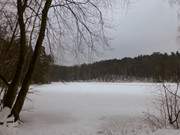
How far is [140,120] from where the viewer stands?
51.3 feet

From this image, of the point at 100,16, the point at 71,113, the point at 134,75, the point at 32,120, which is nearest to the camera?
the point at 100,16

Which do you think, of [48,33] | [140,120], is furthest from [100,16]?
[140,120]

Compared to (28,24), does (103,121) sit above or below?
below

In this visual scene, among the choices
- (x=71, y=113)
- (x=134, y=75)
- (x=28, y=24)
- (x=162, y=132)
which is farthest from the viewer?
(x=134, y=75)

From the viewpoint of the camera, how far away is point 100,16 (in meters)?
12.5

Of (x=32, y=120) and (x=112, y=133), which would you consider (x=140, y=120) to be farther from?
(x=32, y=120)

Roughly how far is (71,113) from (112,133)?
546cm

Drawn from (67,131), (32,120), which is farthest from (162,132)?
(32,120)

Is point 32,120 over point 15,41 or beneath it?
beneath

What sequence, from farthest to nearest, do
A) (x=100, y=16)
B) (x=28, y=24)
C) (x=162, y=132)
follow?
(x=28, y=24) → (x=100, y=16) → (x=162, y=132)

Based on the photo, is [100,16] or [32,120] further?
[32,120]

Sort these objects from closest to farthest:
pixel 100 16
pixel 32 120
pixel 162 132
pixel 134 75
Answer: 1. pixel 162 132
2. pixel 100 16
3. pixel 32 120
4. pixel 134 75

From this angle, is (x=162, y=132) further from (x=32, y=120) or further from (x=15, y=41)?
(x=15, y=41)

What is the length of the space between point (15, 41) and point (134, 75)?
316ft
